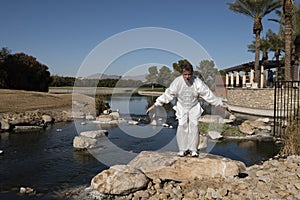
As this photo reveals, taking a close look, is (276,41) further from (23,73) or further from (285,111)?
(23,73)

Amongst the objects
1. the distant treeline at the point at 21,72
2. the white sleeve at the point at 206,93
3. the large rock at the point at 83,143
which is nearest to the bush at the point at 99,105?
the large rock at the point at 83,143

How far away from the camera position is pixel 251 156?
927cm

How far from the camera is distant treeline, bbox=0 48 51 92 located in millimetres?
36188

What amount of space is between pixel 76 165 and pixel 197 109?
3.89m

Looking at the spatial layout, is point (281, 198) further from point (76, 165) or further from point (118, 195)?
point (76, 165)

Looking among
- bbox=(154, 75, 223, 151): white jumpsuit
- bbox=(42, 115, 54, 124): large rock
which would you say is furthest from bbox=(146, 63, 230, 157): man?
bbox=(42, 115, 54, 124): large rock

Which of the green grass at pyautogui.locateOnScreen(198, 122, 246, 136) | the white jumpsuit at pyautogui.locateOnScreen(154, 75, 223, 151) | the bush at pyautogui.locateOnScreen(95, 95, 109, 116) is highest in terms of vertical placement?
the white jumpsuit at pyautogui.locateOnScreen(154, 75, 223, 151)

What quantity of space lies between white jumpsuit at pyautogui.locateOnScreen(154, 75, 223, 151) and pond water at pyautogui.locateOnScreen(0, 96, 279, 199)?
2.44 m

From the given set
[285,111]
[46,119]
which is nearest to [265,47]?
[285,111]

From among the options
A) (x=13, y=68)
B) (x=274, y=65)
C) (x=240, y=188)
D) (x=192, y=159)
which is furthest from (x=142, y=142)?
(x=13, y=68)

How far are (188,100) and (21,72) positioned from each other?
36208 mm

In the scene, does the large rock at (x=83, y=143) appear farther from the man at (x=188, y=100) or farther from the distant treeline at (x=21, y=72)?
the distant treeline at (x=21, y=72)

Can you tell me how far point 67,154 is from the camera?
9.21 metres

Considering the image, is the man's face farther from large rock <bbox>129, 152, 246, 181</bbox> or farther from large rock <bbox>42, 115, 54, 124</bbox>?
large rock <bbox>42, 115, 54, 124</bbox>
